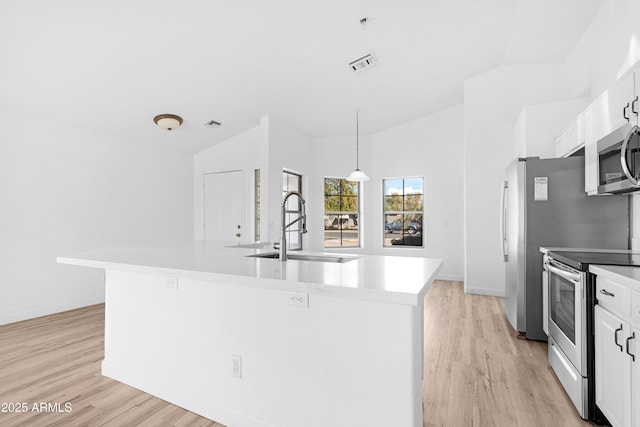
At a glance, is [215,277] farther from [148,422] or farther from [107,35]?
[107,35]

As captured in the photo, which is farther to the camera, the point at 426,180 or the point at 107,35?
the point at 426,180

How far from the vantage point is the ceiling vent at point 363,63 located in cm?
391

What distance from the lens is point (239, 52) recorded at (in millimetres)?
3367

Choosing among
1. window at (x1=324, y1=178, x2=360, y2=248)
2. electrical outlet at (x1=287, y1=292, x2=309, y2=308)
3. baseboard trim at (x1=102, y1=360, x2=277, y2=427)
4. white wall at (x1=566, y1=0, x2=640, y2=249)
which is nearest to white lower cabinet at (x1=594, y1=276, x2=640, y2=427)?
white wall at (x1=566, y1=0, x2=640, y2=249)

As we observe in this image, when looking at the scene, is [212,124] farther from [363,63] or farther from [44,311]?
[44,311]

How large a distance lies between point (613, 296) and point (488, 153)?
365 centimetres

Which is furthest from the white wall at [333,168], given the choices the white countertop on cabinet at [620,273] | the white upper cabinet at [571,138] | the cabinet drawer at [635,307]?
the cabinet drawer at [635,307]

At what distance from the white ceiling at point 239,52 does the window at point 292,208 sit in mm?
Result: 1245

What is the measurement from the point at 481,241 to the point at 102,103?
16.7 feet

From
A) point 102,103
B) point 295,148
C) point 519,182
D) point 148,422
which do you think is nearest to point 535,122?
point 519,182

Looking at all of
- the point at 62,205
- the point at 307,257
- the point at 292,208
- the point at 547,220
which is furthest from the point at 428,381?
the point at 62,205

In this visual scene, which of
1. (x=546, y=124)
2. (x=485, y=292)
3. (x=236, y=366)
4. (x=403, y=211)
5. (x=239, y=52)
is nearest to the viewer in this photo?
(x=236, y=366)

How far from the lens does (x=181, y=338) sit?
80.7 inches

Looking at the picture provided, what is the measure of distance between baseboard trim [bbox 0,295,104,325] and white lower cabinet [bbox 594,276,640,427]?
507 centimetres
